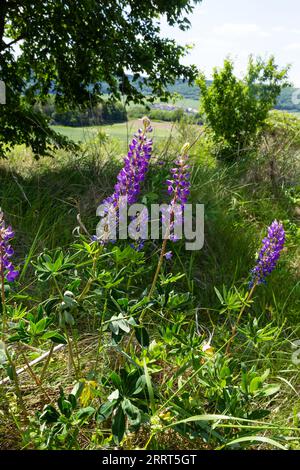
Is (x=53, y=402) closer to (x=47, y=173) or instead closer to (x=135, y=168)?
(x=135, y=168)

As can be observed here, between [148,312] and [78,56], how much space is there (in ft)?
10.4

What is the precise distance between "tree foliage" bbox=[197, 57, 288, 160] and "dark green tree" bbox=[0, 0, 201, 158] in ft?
7.09

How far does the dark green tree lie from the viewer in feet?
14.9

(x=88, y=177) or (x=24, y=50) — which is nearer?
(x=88, y=177)

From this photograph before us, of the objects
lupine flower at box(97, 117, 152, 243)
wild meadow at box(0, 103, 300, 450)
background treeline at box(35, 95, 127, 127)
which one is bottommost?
wild meadow at box(0, 103, 300, 450)

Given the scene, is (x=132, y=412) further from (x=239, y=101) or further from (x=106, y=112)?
(x=239, y=101)

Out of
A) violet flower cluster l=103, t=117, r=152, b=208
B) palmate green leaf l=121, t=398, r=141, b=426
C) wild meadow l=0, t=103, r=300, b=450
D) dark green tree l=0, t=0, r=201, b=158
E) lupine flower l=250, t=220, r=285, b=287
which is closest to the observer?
palmate green leaf l=121, t=398, r=141, b=426

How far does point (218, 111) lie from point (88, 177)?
12.1 feet

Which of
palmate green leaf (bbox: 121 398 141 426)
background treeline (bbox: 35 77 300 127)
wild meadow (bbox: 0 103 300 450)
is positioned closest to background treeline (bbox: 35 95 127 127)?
background treeline (bbox: 35 77 300 127)

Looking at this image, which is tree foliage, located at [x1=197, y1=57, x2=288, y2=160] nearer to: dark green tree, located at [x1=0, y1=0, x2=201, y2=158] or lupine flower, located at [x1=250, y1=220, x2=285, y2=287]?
dark green tree, located at [x1=0, y1=0, x2=201, y2=158]

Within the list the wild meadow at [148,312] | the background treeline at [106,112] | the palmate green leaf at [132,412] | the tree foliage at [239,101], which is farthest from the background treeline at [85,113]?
the palmate green leaf at [132,412]

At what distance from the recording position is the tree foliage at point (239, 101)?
727cm

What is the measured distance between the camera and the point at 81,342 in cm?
246
